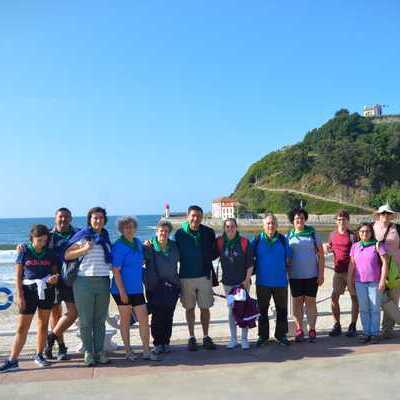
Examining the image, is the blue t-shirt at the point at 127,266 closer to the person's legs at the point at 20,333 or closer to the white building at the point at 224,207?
the person's legs at the point at 20,333

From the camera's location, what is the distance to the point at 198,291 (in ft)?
20.4

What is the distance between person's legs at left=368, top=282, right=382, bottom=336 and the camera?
616cm

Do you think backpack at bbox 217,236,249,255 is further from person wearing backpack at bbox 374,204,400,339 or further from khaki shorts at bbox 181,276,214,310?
person wearing backpack at bbox 374,204,400,339

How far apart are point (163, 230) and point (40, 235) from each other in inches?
56.0

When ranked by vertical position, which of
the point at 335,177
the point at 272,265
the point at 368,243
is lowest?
the point at 272,265

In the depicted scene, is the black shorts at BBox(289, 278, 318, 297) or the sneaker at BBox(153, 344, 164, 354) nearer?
the sneaker at BBox(153, 344, 164, 354)

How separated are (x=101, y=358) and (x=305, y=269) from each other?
2770 mm

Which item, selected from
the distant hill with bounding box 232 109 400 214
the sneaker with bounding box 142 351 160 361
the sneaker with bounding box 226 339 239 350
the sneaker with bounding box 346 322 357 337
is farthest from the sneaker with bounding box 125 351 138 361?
the distant hill with bounding box 232 109 400 214

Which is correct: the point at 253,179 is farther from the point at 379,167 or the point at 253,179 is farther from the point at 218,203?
the point at 379,167

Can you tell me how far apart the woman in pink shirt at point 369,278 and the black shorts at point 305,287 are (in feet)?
1.77

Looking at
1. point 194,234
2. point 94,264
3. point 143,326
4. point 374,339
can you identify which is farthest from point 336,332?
point 94,264

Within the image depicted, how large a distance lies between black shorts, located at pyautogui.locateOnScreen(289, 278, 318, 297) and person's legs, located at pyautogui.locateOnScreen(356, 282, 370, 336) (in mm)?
553

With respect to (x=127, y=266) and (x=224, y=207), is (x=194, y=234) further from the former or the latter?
(x=224, y=207)

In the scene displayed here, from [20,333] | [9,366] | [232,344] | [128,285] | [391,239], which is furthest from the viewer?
[391,239]
